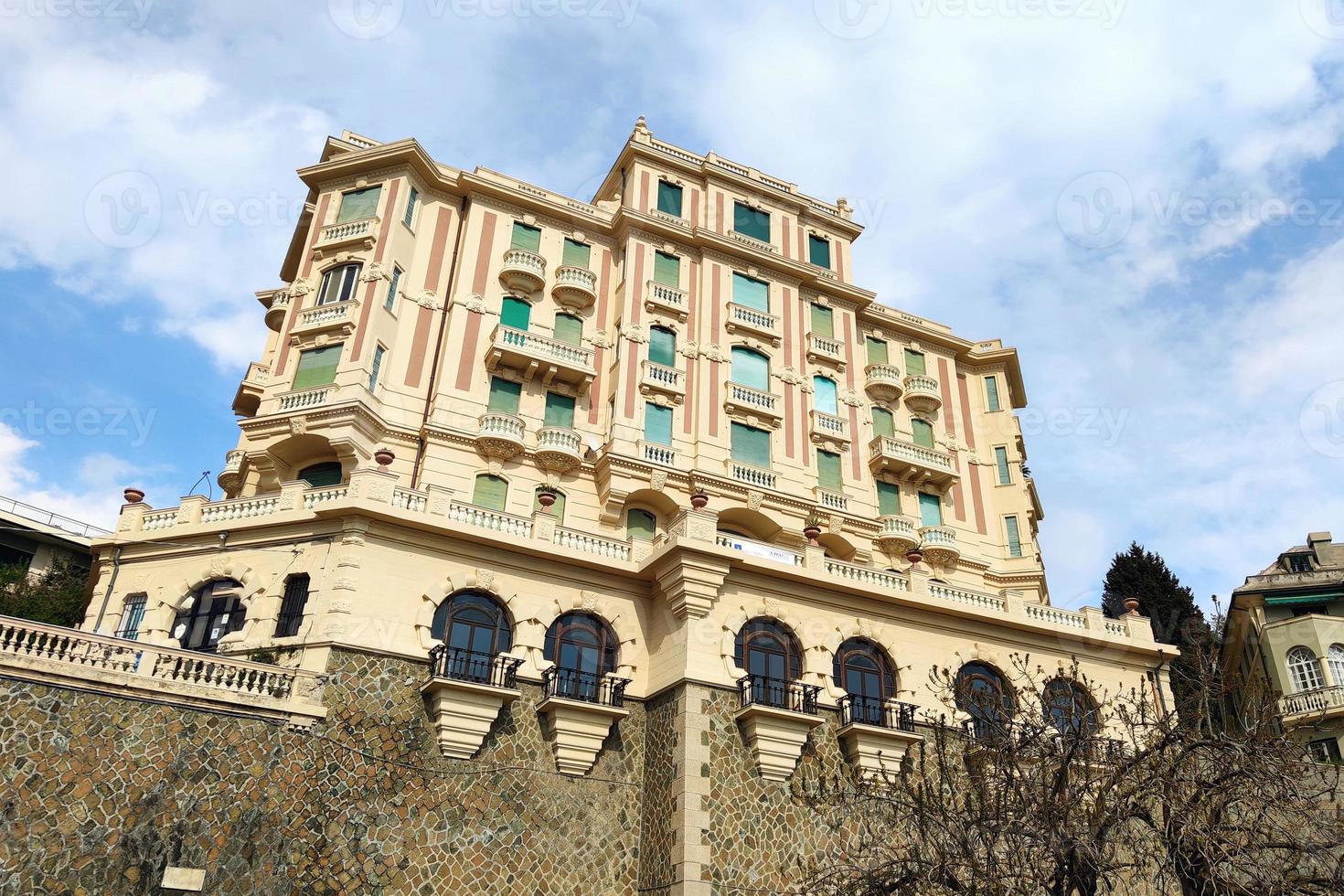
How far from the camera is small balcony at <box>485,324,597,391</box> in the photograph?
32000 mm

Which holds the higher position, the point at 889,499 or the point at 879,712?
the point at 889,499

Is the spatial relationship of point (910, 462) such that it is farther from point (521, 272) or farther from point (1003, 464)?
point (521, 272)

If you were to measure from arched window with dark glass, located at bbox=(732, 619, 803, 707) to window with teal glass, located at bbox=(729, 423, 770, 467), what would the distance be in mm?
9408

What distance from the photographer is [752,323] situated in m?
35.8

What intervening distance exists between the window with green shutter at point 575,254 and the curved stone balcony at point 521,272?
4.86 ft

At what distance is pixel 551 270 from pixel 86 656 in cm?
1944

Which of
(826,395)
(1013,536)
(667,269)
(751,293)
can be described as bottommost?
(1013,536)

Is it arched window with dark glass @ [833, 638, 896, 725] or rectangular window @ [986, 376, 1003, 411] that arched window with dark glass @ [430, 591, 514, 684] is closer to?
arched window with dark glass @ [833, 638, 896, 725]

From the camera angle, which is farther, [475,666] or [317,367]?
[317,367]

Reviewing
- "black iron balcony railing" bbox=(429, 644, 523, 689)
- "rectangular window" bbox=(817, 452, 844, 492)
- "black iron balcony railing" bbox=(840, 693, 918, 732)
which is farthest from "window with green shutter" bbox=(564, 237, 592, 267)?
"black iron balcony railing" bbox=(840, 693, 918, 732)

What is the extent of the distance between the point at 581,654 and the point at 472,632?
8.08 feet

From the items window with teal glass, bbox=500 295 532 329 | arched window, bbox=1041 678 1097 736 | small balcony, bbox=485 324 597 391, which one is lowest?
arched window, bbox=1041 678 1097 736

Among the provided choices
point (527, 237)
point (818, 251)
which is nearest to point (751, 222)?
point (818, 251)

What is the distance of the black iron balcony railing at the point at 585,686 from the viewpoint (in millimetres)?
22594
